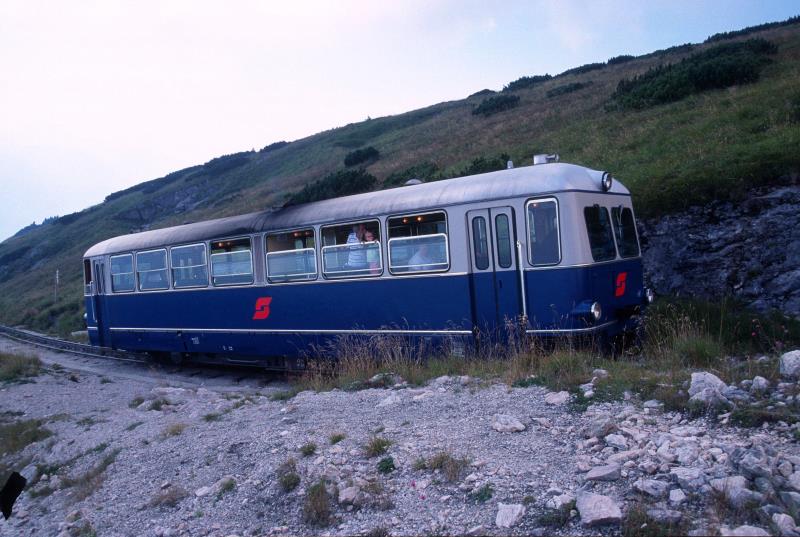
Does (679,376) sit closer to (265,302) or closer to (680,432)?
(680,432)

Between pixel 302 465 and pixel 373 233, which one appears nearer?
pixel 302 465

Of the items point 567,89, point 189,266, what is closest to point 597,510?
point 189,266

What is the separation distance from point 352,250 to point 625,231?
4353 mm

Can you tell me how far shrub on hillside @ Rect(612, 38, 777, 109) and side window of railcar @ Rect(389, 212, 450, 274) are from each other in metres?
16.5

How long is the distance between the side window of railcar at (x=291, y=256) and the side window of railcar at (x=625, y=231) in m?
5.07

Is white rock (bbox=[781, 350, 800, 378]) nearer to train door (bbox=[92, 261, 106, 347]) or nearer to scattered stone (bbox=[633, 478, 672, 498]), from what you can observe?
scattered stone (bbox=[633, 478, 672, 498])

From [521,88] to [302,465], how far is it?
46.2 meters

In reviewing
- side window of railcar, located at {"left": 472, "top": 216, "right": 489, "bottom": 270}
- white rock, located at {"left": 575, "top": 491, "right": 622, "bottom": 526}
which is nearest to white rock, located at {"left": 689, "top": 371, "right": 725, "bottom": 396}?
white rock, located at {"left": 575, "top": 491, "right": 622, "bottom": 526}

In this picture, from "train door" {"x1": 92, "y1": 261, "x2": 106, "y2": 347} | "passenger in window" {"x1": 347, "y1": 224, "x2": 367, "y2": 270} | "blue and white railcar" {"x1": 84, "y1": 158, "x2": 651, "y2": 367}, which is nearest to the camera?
"blue and white railcar" {"x1": 84, "y1": 158, "x2": 651, "y2": 367}

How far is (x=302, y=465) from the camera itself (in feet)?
19.4

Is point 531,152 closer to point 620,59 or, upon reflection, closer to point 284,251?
Answer: point 284,251

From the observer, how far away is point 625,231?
10445mm

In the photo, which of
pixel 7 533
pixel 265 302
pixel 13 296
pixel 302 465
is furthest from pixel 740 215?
pixel 13 296

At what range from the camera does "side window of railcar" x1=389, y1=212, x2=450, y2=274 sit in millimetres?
10195
